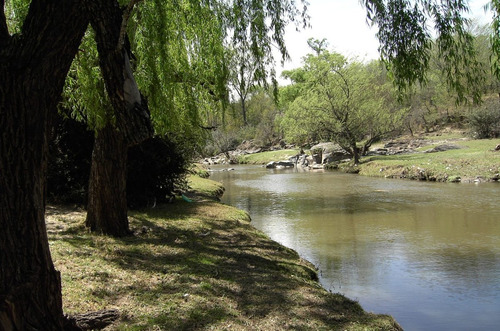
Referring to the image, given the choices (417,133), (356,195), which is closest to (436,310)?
(356,195)

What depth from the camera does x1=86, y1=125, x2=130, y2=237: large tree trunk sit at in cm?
730

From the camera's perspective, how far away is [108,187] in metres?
7.41

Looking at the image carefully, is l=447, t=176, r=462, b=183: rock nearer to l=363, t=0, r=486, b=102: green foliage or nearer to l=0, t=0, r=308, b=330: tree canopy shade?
l=363, t=0, r=486, b=102: green foliage

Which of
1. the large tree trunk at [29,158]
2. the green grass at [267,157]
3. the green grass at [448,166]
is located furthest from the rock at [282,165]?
the large tree trunk at [29,158]

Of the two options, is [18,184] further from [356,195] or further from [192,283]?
[356,195]

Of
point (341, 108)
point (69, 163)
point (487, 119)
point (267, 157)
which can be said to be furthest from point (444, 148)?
point (69, 163)

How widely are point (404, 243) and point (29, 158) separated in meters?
8.39

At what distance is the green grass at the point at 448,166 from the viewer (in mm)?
19359

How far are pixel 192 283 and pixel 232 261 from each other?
1424mm

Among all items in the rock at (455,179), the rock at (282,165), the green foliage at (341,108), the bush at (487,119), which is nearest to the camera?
the rock at (455,179)

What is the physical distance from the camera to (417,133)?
42.1m

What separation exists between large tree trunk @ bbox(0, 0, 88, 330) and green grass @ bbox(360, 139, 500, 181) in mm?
19294

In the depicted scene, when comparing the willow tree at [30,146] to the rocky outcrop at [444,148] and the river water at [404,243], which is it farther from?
the rocky outcrop at [444,148]

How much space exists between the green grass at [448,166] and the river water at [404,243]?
154 centimetres
